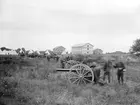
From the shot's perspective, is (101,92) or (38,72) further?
(38,72)

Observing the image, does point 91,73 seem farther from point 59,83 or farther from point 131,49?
point 131,49

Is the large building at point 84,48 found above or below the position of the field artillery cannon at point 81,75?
above

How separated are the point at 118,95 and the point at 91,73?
7.57 ft

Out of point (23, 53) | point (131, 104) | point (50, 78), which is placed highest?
point (23, 53)

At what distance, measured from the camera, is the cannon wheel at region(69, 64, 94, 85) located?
9148 mm

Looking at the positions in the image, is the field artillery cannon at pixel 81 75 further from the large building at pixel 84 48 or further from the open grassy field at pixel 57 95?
the large building at pixel 84 48

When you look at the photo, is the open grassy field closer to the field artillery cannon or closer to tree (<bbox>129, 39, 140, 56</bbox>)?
the field artillery cannon

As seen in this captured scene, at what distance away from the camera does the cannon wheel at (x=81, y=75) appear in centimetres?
915

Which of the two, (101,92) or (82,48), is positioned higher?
(82,48)

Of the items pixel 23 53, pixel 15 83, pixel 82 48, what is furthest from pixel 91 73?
pixel 82 48

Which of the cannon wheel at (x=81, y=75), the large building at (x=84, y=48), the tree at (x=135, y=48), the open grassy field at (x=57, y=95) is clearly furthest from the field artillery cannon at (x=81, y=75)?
the large building at (x=84, y=48)

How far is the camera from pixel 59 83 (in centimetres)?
862

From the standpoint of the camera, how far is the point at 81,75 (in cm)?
920

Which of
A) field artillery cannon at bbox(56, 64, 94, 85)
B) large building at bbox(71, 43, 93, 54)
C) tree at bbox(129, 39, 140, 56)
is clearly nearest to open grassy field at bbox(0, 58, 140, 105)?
field artillery cannon at bbox(56, 64, 94, 85)
